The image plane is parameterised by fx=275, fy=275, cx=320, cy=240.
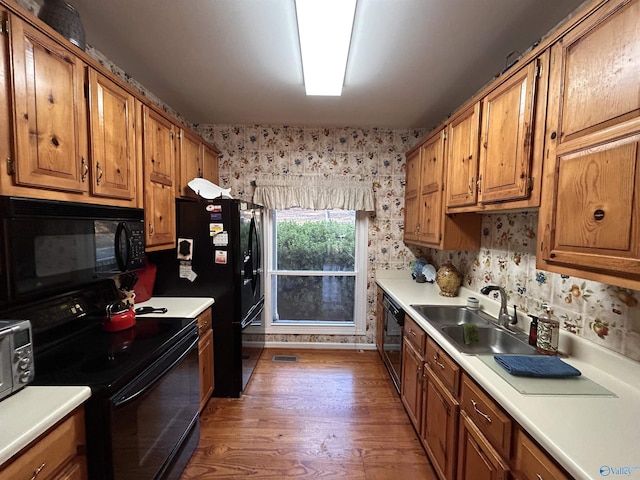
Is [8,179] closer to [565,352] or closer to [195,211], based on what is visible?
[195,211]

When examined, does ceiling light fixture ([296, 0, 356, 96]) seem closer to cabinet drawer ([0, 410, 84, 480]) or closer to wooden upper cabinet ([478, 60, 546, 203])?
wooden upper cabinet ([478, 60, 546, 203])

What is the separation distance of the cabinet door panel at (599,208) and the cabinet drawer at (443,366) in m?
0.71

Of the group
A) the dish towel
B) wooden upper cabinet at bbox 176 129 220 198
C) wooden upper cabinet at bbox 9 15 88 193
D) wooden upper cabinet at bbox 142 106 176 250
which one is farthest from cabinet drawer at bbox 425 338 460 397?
wooden upper cabinet at bbox 176 129 220 198

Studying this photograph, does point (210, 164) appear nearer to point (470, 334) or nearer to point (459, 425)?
point (470, 334)

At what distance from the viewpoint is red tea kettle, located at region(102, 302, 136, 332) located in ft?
5.16

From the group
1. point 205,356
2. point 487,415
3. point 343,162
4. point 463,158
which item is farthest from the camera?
point 343,162

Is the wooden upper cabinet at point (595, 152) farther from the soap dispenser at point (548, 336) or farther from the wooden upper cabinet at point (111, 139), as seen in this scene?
the wooden upper cabinet at point (111, 139)

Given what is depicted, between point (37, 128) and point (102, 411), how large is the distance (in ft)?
3.81

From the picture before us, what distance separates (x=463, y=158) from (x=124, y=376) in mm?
2282

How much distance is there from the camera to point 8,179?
1026 millimetres

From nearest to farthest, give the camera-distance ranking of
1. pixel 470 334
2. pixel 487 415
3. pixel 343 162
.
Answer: pixel 487 415 → pixel 470 334 → pixel 343 162

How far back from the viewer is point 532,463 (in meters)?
0.89

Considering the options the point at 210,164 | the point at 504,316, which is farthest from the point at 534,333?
the point at 210,164

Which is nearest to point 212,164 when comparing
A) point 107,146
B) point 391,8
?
point 107,146
